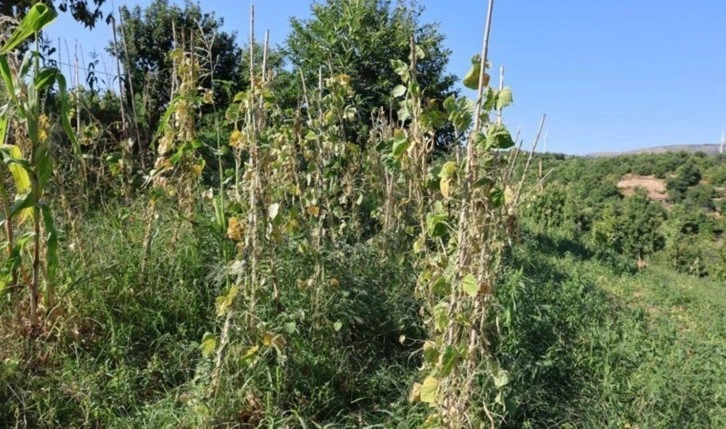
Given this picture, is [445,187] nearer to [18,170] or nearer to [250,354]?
[250,354]

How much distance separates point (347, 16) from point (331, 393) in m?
4.05

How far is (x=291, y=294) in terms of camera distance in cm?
251

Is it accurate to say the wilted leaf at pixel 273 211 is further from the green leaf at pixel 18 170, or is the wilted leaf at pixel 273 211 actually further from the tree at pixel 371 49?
the tree at pixel 371 49

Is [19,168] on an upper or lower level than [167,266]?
upper

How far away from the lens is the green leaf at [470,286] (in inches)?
63.2

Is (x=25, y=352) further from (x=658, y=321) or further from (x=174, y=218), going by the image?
(x=658, y=321)

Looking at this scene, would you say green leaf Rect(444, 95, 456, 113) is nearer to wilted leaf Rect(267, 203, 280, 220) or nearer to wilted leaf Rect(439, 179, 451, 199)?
wilted leaf Rect(439, 179, 451, 199)

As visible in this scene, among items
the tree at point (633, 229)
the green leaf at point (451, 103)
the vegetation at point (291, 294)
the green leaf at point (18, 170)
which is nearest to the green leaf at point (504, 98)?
the vegetation at point (291, 294)

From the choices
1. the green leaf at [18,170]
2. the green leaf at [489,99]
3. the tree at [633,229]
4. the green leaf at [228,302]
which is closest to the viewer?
the green leaf at [489,99]

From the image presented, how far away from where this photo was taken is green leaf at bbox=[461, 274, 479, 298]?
1.61m

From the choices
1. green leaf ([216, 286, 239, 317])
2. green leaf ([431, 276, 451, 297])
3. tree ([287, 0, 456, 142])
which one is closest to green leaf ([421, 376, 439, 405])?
→ green leaf ([431, 276, 451, 297])

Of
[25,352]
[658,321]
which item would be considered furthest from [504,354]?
[658,321]

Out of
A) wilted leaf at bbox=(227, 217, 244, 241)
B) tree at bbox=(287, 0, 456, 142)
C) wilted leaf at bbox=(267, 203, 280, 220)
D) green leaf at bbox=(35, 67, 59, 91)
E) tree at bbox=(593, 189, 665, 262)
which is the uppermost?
tree at bbox=(287, 0, 456, 142)

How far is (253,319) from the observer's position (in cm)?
200
